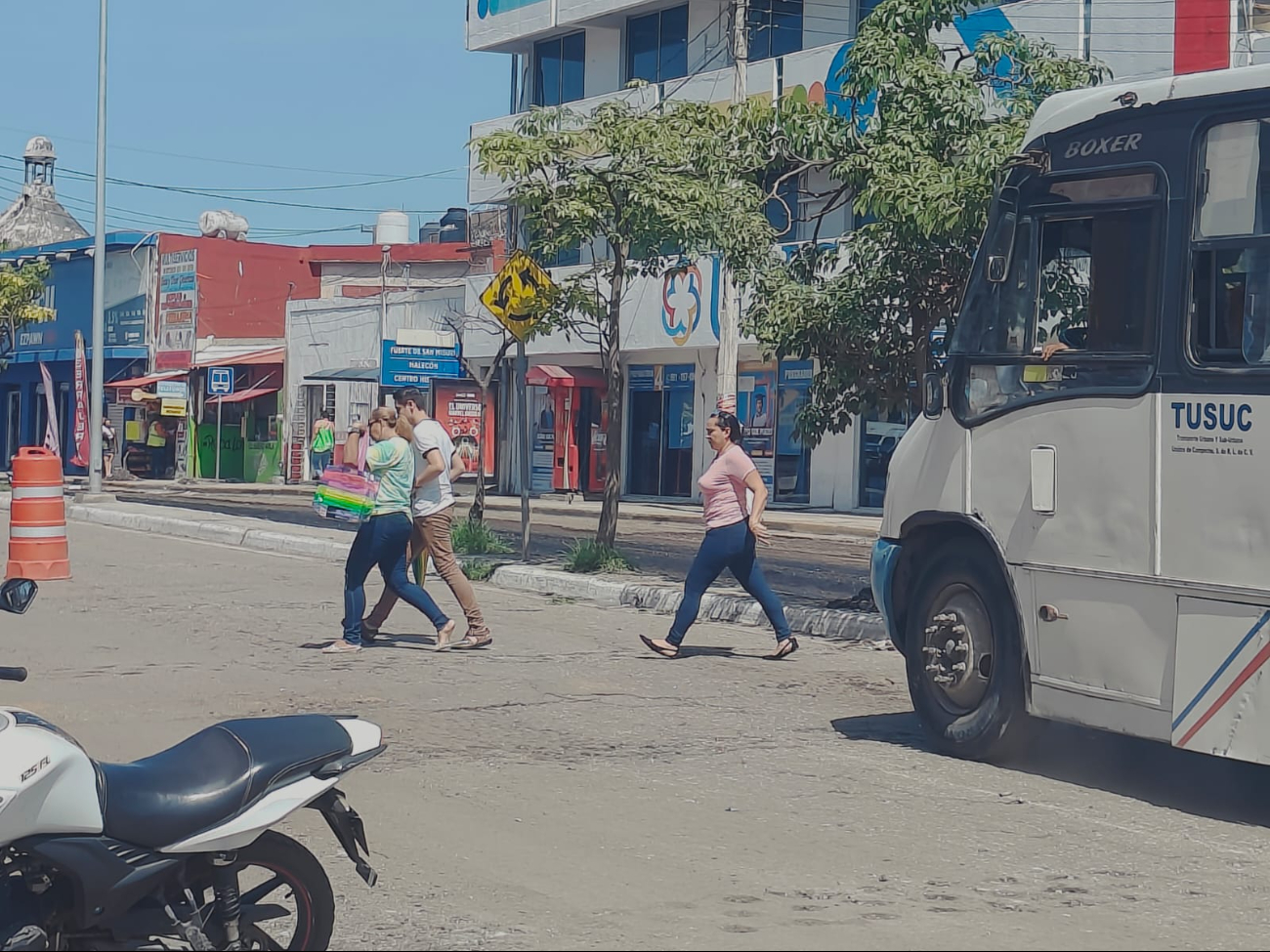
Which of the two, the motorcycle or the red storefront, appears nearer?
the motorcycle

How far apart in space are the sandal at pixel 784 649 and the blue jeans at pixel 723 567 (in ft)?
0.14

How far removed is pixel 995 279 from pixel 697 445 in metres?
27.3

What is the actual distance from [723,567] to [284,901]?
22.3ft

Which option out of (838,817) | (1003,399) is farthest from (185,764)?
(1003,399)

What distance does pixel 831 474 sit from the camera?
32469 millimetres

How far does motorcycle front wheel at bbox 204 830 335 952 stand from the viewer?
444 cm

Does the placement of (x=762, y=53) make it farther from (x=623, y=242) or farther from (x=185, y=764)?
(x=185, y=764)

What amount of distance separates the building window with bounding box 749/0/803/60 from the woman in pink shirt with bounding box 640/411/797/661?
2335cm

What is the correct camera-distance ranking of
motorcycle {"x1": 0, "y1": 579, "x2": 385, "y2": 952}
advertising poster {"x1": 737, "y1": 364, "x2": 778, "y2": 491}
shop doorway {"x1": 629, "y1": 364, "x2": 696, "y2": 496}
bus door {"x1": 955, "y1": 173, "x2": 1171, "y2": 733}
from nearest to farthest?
1. motorcycle {"x1": 0, "y1": 579, "x2": 385, "y2": 952}
2. bus door {"x1": 955, "y1": 173, "x2": 1171, "y2": 733}
3. advertising poster {"x1": 737, "y1": 364, "x2": 778, "y2": 491}
4. shop doorway {"x1": 629, "y1": 364, "x2": 696, "y2": 496}

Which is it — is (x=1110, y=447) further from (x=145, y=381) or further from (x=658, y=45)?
(x=145, y=381)

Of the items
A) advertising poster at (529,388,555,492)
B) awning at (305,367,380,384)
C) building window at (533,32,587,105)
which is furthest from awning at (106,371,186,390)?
building window at (533,32,587,105)

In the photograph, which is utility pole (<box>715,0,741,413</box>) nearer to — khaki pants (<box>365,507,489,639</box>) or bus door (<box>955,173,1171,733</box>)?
khaki pants (<box>365,507,489,639</box>)

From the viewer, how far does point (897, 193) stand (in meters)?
12.3

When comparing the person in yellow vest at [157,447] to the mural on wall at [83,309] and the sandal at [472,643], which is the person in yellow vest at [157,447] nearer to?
the mural on wall at [83,309]
